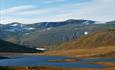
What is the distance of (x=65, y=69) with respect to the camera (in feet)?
342

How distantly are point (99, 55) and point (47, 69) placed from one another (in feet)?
313

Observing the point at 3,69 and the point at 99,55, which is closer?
the point at 3,69

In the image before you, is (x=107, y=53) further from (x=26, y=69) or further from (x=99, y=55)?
(x=26, y=69)

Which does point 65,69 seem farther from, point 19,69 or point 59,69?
point 19,69

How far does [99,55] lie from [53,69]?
94784 mm

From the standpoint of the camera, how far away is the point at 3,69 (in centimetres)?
9888

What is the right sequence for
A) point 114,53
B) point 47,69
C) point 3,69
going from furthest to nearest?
point 114,53
point 47,69
point 3,69

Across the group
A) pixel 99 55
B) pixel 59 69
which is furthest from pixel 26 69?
pixel 99 55

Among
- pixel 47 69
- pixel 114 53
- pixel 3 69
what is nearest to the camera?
pixel 3 69

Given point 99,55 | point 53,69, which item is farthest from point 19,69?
point 99,55

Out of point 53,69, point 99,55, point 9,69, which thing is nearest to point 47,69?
point 53,69

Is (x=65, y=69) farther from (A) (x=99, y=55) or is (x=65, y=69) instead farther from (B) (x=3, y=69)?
(A) (x=99, y=55)

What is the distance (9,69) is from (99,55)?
103 m

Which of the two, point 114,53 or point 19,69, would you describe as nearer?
point 19,69
